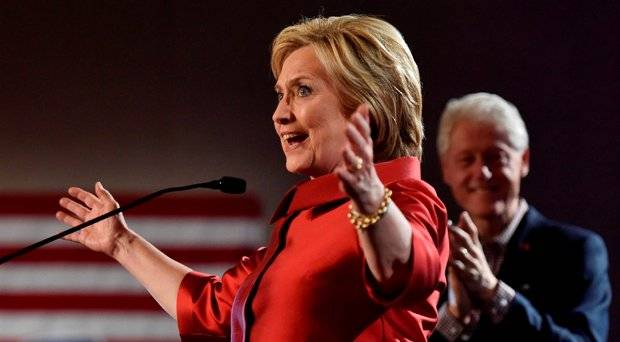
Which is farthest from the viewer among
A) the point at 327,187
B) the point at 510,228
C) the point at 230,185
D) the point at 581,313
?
the point at 510,228

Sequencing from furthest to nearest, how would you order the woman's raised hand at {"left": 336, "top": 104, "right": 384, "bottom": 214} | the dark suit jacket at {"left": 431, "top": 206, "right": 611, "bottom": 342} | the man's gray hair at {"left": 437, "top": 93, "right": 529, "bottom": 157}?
the man's gray hair at {"left": 437, "top": 93, "right": 529, "bottom": 157} → the dark suit jacket at {"left": 431, "top": 206, "right": 611, "bottom": 342} → the woman's raised hand at {"left": 336, "top": 104, "right": 384, "bottom": 214}

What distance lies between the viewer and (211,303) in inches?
63.2

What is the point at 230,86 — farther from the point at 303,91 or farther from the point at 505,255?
the point at 303,91

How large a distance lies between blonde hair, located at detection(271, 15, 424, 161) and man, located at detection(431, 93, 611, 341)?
573mm

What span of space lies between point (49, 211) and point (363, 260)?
2.12m

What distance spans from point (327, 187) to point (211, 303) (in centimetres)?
33

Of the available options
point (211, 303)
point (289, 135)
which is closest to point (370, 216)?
point (289, 135)

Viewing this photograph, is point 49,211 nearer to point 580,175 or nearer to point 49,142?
point 49,142

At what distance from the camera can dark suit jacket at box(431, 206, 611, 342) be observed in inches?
82.4

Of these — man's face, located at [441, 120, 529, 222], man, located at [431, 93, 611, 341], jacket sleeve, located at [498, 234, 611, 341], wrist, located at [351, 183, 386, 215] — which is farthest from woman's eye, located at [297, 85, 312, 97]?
man's face, located at [441, 120, 529, 222]

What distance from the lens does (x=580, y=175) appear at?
10.1ft

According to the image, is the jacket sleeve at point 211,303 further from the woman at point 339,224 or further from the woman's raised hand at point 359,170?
the woman's raised hand at point 359,170

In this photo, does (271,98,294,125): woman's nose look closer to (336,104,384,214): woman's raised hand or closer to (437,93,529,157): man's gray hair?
(336,104,384,214): woman's raised hand

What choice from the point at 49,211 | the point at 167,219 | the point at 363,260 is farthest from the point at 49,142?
the point at 363,260
